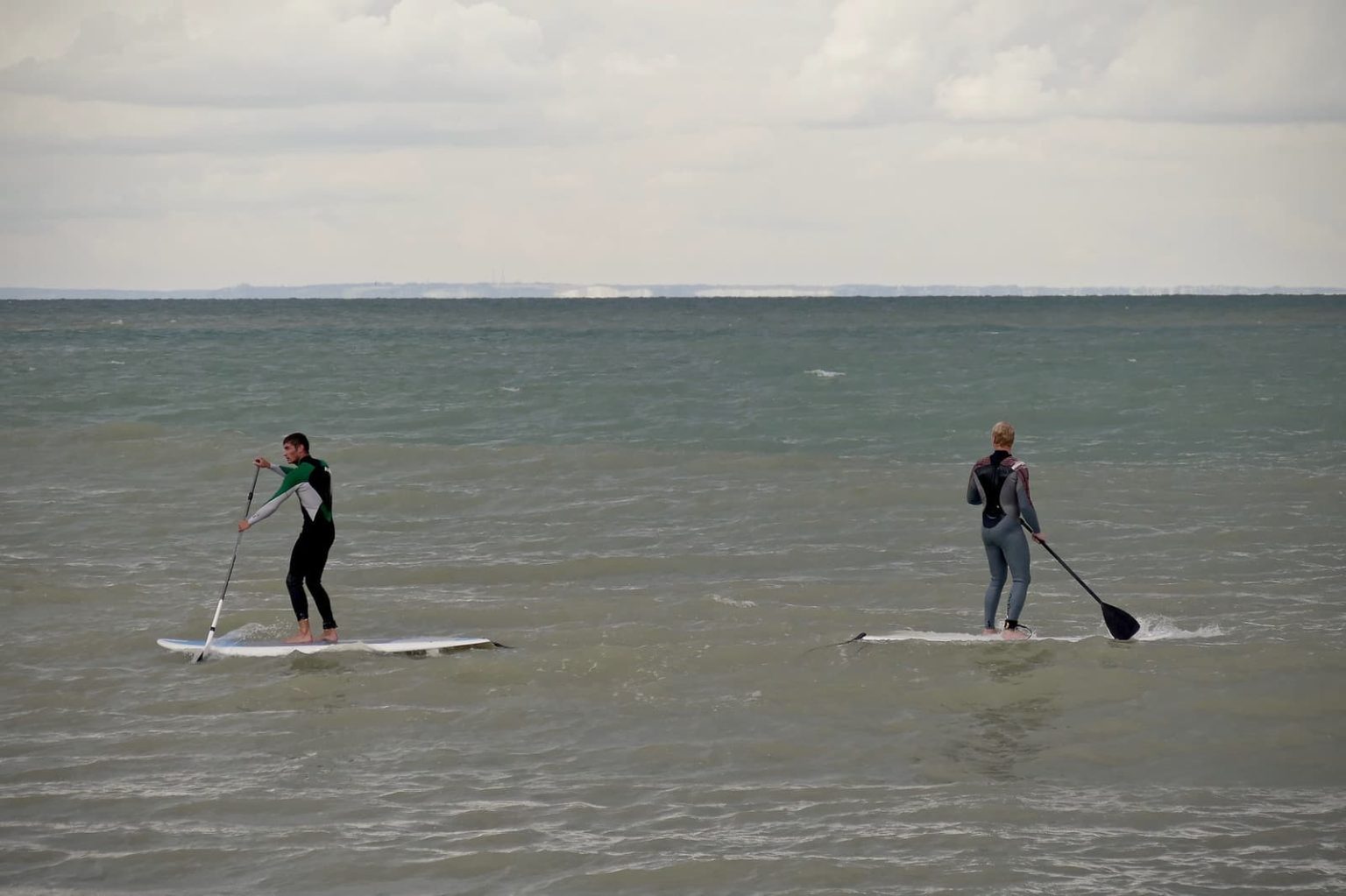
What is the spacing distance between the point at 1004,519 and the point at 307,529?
5448 millimetres

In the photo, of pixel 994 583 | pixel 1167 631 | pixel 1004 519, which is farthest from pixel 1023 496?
pixel 1167 631

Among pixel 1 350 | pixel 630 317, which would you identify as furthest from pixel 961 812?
pixel 630 317

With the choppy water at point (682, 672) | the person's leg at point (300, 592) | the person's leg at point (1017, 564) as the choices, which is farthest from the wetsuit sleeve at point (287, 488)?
the person's leg at point (1017, 564)

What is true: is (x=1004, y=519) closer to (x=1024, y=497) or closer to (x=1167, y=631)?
(x=1024, y=497)

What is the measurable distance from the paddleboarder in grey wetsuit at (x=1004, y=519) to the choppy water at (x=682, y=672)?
1.45 ft

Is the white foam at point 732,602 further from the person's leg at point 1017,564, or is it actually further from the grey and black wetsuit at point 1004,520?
the person's leg at point 1017,564

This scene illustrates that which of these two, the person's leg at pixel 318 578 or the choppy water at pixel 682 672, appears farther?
the person's leg at pixel 318 578

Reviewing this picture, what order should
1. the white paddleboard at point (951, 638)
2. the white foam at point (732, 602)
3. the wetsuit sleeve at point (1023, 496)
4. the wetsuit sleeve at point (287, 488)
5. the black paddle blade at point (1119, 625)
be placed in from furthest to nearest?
the white foam at point (732, 602) < the wetsuit sleeve at point (287, 488) < the black paddle blade at point (1119, 625) < the white paddleboard at point (951, 638) < the wetsuit sleeve at point (1023, 496)

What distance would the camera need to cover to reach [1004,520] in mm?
10109

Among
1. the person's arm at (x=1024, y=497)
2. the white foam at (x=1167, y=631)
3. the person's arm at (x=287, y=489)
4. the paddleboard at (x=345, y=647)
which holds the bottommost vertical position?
the paddleboard at (x=345, y=647)

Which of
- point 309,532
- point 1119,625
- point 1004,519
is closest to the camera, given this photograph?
point 1004,519

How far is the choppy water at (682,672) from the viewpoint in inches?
255

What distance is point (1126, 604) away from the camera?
11.6 metres

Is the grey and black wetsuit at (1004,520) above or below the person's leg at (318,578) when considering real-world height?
above
